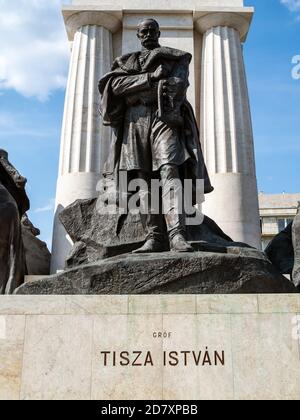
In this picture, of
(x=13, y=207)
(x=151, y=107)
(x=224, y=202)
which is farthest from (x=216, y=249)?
(x=224, y=202)

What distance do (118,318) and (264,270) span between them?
2098 mm

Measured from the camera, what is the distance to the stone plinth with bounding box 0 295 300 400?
6.46 metres

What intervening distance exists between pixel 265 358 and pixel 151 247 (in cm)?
245

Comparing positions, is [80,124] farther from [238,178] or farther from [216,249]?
[216,249]

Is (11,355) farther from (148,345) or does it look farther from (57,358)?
(148,345)

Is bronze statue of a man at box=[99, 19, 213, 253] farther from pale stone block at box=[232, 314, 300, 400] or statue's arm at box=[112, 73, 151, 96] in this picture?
pale stone block at box=[232, 314, 300, 400]

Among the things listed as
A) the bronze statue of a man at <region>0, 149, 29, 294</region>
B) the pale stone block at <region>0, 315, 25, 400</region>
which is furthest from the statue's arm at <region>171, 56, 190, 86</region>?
the pale stone block at <region>0, 315, 25, 400</region>

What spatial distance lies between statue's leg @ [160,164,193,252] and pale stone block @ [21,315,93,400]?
1890 millimetres

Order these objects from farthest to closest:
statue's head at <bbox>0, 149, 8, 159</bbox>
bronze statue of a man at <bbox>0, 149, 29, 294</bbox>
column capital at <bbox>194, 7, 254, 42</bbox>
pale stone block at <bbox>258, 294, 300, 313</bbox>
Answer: column capital at <bbox>194, 7, 254, 42</bbox>, statue's head at <bbox>0, 149, 8, 159</bbox>, bronze statue of a man at <bbox>0, 149, 29, 294</bbox>, pale stone block at <bbox>258, 294, 300, 313</bbox>

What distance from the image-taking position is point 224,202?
19.8 m

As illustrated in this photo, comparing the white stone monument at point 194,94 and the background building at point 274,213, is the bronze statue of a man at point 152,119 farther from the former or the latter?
the background building at point 274,213

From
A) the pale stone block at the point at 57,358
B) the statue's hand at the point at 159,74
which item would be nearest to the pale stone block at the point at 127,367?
the pale stone block at the point at 57,358

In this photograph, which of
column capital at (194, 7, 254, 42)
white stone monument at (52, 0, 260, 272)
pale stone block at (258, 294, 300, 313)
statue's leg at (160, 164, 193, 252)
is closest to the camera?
pale stone block at (258, 294, 300, 313)

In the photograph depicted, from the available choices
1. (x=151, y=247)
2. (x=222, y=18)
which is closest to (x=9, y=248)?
(x=151, y=247)
